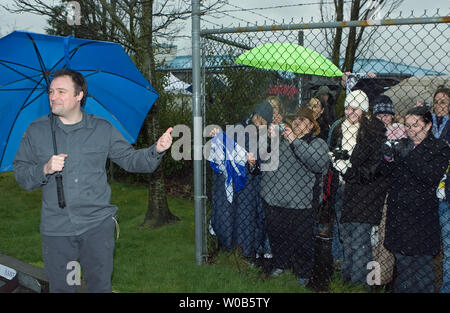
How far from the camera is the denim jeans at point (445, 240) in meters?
3.42

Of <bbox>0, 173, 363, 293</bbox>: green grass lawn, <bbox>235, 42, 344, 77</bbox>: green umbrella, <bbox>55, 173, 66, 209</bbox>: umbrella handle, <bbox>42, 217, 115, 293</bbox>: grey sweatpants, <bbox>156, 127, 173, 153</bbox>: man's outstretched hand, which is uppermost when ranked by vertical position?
<bbox>235, 42, 344, 77</bbox>: green umbrella

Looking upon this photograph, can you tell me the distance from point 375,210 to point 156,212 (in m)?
3.34

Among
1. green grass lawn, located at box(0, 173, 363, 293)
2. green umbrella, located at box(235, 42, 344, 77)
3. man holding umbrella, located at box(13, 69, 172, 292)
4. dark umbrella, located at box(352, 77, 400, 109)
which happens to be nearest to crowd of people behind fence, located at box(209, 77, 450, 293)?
dark umbrella, located at box(352, 77, 400, 109)

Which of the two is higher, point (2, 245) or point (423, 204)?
point (423, 204)

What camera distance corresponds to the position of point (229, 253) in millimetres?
4258

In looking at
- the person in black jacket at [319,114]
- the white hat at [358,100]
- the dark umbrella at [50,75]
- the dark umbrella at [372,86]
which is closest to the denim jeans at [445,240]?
the white hat at [358,100]

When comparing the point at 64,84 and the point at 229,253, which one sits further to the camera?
the point at 229,253

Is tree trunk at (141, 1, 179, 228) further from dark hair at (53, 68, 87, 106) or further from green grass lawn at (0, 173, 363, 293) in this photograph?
dark hair at (53, 68, 87, 106)

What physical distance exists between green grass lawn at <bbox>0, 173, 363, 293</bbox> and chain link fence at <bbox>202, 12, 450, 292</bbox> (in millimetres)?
256

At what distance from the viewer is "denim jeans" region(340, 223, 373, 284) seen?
3635 mm

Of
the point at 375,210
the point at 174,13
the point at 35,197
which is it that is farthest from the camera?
the point at 35,197

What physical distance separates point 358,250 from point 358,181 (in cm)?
64

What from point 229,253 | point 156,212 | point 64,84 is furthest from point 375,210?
point 156,212

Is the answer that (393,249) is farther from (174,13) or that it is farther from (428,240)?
(174,13)
